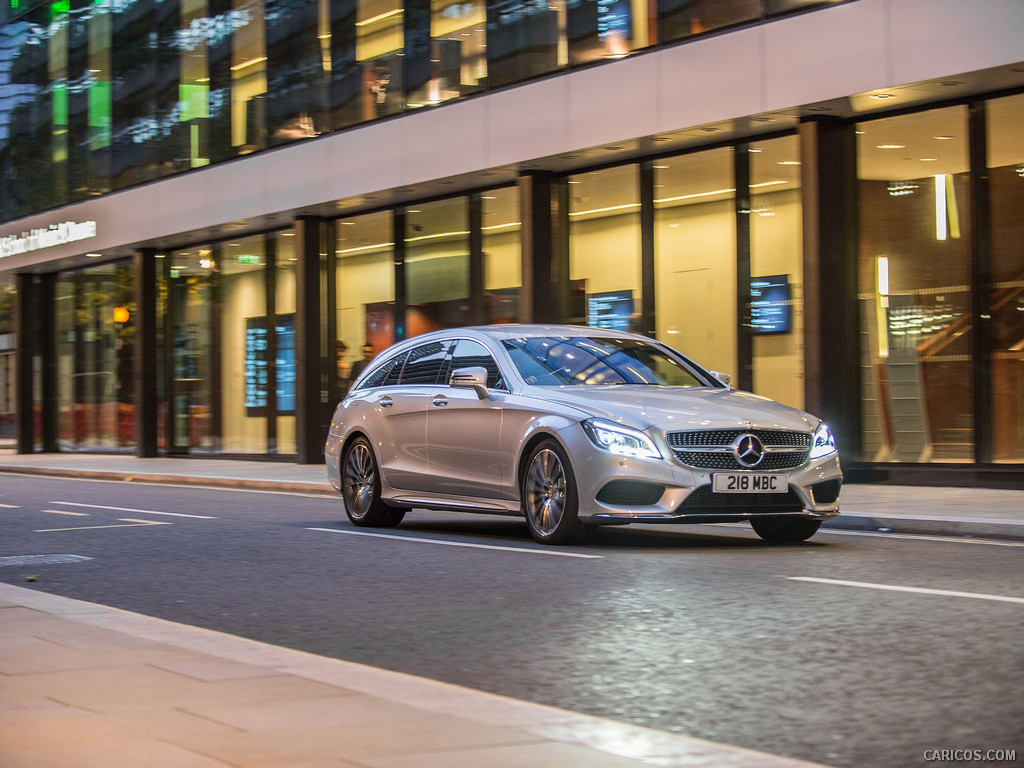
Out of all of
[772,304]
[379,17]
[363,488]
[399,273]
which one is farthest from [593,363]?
[379,17]

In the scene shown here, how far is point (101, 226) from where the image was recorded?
105 feet

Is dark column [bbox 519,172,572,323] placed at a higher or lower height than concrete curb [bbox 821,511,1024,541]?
higher

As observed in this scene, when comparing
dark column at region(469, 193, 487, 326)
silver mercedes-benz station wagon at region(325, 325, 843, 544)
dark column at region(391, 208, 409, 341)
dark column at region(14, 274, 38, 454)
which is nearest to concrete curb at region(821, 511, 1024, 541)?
silver mercedes-benz station wagon at region(325, 325, 843, 544)

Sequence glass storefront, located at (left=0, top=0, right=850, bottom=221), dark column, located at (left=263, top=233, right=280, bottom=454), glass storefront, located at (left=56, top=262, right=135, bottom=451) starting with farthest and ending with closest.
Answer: glass storefront, located at (left=56, top=262, right=135, bottom=451), dark column, located at (left=263, top=233, right=280, bottom=454), glass storefront, located at (left=0, top=0, right=850, bottom=221)

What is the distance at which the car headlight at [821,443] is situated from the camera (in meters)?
10.2

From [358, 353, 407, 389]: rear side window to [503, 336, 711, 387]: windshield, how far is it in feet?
5.33

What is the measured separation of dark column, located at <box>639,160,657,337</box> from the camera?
67.4 ft

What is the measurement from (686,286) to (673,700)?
49.8 ft

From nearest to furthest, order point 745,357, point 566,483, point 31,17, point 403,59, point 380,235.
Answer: point 566,483, point 745,357, point 403,59, point 380,235, point 31,17

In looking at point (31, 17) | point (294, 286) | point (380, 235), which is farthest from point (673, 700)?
point (31, 17)

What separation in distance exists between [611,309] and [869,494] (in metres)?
6.66

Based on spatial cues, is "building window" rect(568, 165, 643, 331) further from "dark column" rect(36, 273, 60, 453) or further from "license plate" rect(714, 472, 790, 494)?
"dark column" rect(36, 273, 60, 453)

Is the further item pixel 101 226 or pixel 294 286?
pixel 101 226

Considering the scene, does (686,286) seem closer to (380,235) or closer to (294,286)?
(380,235)
